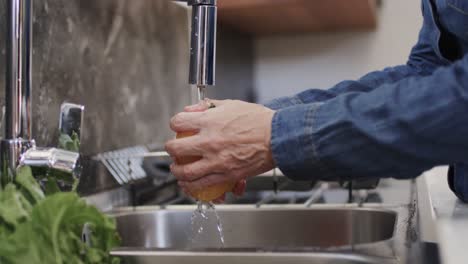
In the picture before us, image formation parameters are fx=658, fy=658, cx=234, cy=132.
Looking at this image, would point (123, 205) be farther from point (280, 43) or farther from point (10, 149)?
point (280, 43)

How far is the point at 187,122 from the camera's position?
70 centimetres

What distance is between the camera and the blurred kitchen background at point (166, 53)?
1.01 meters

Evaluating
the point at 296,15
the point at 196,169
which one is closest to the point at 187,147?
the point at 196,169

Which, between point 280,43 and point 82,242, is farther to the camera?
point 280,43

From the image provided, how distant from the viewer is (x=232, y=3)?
1800 mm

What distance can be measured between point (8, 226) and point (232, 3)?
51.2 inches

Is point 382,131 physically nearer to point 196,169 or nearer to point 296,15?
point 196,169

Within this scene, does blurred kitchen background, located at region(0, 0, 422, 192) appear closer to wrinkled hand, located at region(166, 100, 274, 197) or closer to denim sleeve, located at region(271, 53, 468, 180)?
wrinkled hand, located at region(166, 100, 274, 197)

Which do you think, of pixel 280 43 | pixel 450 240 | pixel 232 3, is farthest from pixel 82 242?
pixel 280 43

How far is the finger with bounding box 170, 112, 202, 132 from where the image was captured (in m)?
0.69

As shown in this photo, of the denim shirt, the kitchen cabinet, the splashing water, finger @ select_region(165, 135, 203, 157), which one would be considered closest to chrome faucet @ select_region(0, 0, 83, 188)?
finger @ select_region(165, 135, 203, 157)

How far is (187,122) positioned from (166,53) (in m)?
0.80

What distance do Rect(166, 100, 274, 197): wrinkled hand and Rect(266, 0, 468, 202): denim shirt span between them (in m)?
0.02

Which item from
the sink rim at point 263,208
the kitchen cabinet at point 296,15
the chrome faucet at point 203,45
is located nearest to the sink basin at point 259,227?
the sink rim at point 263,208
